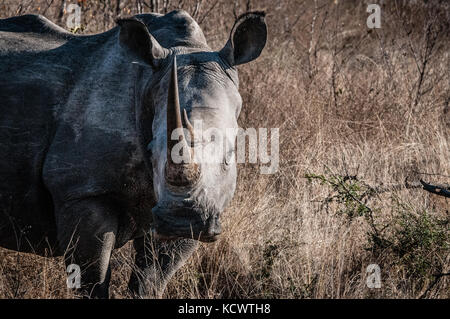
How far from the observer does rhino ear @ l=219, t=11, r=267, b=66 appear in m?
3.88

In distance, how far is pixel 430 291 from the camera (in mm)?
4031

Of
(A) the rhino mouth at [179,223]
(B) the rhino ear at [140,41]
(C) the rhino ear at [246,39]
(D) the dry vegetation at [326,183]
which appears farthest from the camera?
(D) the dry vegetation at [326,183]

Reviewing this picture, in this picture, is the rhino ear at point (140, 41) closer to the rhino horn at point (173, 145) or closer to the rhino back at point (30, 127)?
the rhino back at point (30, 127)

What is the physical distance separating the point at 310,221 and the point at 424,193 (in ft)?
3.78

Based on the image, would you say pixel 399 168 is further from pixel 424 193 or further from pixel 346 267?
pixel 346 267

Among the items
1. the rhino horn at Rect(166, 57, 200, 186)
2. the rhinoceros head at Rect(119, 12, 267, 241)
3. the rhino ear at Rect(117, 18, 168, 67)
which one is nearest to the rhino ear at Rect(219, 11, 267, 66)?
the rhinoceros head at Rect(119, 12, 267, 241)

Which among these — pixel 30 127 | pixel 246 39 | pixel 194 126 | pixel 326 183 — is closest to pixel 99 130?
pixel 30 127

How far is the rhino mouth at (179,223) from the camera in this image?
3.07 m

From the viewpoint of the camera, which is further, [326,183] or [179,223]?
[326,183]

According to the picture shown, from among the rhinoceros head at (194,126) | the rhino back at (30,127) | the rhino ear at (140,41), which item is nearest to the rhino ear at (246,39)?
the rhinoceros head at (194,126)

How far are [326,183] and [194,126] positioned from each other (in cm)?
203

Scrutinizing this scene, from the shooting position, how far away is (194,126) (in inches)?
128

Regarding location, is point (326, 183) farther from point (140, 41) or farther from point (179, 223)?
point (179, 223)
